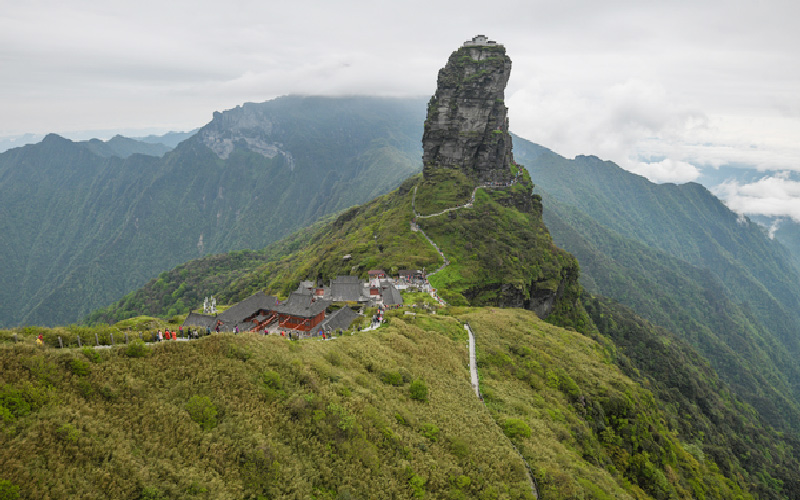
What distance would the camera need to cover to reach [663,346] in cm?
10762

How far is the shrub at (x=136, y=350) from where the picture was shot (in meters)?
17.2

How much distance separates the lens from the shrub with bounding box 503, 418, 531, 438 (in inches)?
1053

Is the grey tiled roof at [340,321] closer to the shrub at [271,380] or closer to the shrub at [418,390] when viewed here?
the shrub at [418,390]

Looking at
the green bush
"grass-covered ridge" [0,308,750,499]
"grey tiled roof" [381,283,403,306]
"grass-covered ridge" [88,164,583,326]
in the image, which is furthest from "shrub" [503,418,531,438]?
"grass-covered ridge" [88,164,583,326]

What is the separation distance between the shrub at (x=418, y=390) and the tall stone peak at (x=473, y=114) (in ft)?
336

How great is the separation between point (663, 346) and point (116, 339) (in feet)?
425

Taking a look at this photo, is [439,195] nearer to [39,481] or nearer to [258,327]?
[258,327]

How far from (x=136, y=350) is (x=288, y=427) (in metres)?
8.01

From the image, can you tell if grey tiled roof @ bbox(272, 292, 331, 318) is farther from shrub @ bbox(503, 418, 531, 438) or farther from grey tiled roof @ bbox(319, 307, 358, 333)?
shrub @ bbox(503, 418, 531, 438)

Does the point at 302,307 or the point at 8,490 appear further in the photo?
the point at 302,307

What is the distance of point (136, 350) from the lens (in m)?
17.4

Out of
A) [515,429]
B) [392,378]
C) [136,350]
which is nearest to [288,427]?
[136,350]

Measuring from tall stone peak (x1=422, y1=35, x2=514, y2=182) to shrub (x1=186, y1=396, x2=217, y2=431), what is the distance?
11301 centimetres

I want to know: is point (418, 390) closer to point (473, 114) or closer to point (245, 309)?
point (245, 309)
